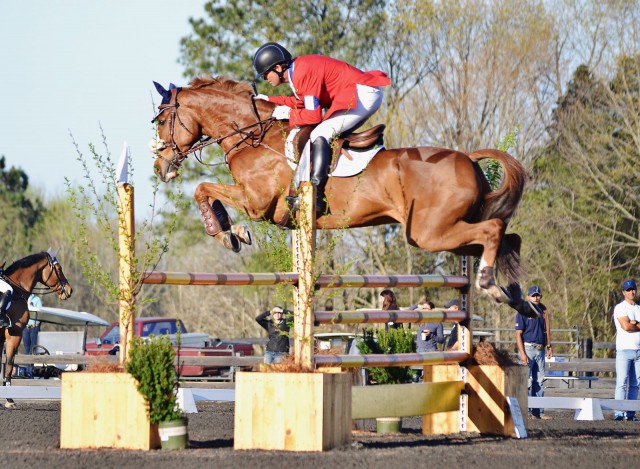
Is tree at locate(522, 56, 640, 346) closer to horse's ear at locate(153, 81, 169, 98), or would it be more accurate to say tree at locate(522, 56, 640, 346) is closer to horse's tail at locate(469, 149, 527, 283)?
horse's tail at locate(469, 149, 527, 283)

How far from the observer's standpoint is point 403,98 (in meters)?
25.8

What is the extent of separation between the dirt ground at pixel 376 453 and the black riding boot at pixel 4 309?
518 centimetres

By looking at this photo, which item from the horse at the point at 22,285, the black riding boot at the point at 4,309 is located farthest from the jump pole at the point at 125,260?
the black riding boot at the point at 4,309

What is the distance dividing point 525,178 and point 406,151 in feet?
3.19

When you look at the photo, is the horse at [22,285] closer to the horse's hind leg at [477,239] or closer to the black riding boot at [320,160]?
the black riding boot at [320,160]

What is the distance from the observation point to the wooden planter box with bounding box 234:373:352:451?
20.8ft

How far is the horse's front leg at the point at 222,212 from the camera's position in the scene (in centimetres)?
831

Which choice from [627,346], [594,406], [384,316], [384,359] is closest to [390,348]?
[384,316]

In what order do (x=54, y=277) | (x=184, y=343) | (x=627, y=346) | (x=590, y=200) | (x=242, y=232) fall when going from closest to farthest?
(x=242, y=232), (x=627, y=346), (x=54, y=277), (x=184, y=343), (x=590, y=200)

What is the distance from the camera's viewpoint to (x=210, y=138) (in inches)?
351

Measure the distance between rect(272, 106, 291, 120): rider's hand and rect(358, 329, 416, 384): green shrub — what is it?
195 centimetres

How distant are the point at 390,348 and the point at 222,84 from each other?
272 cm

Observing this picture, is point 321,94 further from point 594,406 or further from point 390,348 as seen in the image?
point 594,406

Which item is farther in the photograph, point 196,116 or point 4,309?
point 4,309
